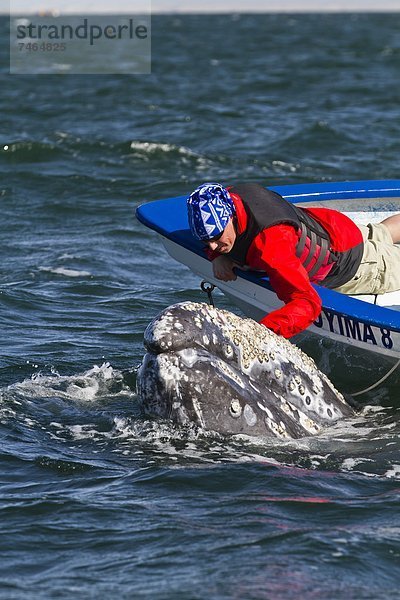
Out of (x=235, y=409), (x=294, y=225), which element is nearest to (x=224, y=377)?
(x=235, y=409)

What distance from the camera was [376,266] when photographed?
29.3 feet

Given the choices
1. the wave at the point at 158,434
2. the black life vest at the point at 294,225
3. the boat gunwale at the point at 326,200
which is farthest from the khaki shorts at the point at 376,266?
the wave at the point at 158,434

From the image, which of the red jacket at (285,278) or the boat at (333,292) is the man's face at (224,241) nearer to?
the red jacket at (285,278)

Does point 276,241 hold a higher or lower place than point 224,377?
higher

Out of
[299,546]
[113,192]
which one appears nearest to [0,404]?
[299,546]

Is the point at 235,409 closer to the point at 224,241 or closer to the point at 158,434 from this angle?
the point at 158,434

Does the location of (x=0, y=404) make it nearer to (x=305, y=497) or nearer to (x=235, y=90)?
(x=305, y=497)

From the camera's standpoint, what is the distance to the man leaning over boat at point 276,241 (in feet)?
25.3

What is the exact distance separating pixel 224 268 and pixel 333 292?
82 centimetres

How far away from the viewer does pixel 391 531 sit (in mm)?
6426

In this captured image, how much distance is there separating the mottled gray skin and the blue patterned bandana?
0.49 meters

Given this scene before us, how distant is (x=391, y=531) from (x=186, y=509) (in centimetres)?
115

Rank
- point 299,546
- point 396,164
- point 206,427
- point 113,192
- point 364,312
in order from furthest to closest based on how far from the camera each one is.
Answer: point 396,164 < point 113,192 < point 364,312 < point 206,427 < point 299,546

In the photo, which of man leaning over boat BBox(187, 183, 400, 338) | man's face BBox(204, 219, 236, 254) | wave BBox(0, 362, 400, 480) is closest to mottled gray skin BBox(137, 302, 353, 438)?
wave BBox(0, 362, 400, 480)
